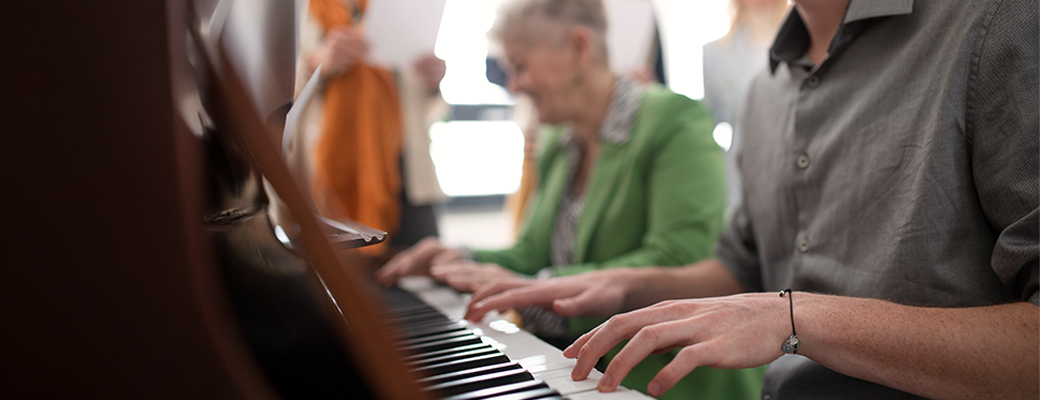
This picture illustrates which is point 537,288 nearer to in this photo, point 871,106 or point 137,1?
point 871,106

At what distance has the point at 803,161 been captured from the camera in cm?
69

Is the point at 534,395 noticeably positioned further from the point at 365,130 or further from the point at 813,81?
the point at 365,130

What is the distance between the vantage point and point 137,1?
0.27 metres

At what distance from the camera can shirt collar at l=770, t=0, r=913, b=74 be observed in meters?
0.59

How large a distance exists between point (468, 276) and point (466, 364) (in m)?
0.48

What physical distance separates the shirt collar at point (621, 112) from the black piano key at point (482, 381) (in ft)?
2.44

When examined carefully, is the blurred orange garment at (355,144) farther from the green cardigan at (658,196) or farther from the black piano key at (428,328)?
the black piano key at (428,328)

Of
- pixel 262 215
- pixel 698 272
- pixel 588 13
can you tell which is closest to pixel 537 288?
pixel 698 272

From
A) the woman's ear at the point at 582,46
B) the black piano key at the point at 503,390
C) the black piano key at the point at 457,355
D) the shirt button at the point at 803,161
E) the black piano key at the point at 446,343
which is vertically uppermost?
the woman's ear at the point at 582,46

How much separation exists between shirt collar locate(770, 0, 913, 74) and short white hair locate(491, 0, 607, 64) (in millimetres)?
606

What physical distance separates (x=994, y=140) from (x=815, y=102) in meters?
0.20

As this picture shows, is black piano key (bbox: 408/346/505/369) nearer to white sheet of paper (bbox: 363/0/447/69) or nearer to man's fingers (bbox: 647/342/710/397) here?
man's fingers (bbox: 647/342/710/397)

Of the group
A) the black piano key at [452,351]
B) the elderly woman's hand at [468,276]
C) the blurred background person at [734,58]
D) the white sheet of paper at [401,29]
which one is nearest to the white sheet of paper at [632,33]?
the blurred background person at [734,58]

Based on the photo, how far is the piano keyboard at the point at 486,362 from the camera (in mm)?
475
